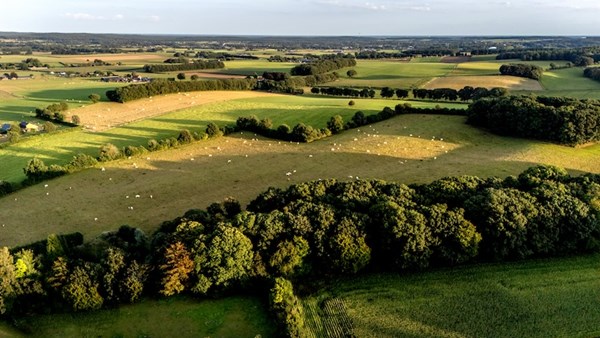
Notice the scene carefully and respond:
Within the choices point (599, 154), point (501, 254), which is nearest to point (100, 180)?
point (501, 254)

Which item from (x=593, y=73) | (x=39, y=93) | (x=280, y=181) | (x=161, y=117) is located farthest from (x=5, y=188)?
(x=593, y=73)

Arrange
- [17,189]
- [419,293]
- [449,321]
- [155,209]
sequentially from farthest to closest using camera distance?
[17,189] < [155,209] < [419,293] < [449,321]

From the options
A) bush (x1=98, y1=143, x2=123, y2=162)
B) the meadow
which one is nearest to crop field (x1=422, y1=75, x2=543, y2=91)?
the meadow

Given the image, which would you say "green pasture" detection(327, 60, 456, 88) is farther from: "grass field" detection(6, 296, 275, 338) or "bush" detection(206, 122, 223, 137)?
"grass field" detection(6, 296, 275, 338)

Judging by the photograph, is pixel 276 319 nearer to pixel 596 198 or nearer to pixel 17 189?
pixel 596 198

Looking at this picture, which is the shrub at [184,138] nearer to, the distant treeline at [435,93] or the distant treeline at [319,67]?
the distant treeline at [435,93]

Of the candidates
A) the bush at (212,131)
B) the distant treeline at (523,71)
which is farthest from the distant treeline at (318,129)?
the distant treeline at (523,71)
